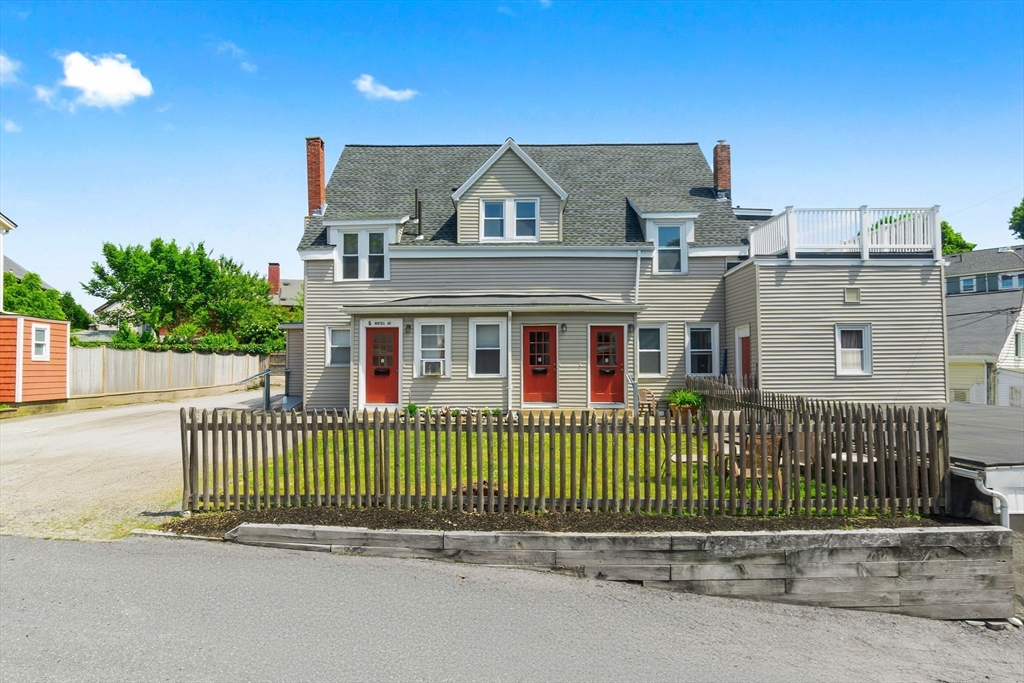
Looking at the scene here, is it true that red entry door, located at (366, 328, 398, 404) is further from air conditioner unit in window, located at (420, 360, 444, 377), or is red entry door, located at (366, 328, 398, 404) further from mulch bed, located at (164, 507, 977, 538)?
mulch bed, located at (164, 507, 977, 538)

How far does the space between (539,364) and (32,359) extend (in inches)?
665

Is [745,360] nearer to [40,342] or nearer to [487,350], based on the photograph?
[487,350]

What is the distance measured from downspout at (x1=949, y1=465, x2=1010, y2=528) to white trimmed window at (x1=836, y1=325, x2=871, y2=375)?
11.6 metres

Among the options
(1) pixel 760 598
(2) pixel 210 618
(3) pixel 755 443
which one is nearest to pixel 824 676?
(1) pixel 760 598

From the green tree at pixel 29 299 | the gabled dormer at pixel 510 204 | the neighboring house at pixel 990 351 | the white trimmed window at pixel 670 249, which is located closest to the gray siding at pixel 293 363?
the gabled dormer at pixel 510 204

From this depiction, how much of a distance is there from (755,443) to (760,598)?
193 centimetres

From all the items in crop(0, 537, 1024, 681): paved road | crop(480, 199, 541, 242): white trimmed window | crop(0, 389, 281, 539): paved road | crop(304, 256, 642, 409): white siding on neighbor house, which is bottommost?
crop(0, 537, 1024, 681): paved road

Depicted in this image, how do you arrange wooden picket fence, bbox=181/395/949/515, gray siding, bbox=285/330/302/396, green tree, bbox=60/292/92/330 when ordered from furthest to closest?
1. green tree, bbox=60/292/92/330
2. gray siding, bbox=285/330/302/396
3. wooden picket fence, bbox=181/395/949/515

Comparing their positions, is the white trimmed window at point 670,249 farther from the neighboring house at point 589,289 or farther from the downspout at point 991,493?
the downspout at point 991,493

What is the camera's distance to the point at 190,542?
7113 millimetres

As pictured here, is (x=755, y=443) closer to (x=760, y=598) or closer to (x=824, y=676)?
(x=760, y=598)

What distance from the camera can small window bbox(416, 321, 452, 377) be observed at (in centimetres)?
1838

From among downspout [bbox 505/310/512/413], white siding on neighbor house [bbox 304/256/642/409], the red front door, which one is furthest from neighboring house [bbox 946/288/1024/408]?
downspout [bbox 505/310/512/413]

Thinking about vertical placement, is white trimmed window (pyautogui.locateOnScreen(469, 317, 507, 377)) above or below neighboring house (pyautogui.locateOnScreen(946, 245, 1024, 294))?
below
